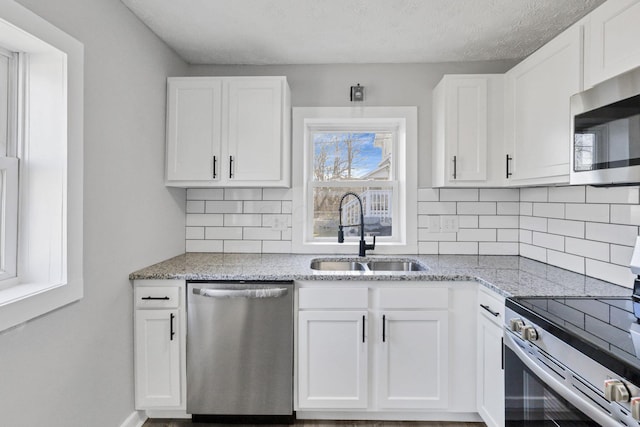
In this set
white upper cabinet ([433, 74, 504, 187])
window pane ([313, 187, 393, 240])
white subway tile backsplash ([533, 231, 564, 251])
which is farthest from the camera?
window pane ([313, 187, 393, 240])

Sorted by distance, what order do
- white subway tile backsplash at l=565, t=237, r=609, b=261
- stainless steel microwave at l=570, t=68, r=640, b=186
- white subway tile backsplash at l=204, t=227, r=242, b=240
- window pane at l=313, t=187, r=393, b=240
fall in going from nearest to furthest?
stainless steel microwave at l=570, t=68, r=640, b=186
white subway tile backsplash at l=565, t=237, r=609, b=261
white subway tile backsplash at l=204, t=227, r=242, b=240
window pane at l=313, t=187, r=393, b=240

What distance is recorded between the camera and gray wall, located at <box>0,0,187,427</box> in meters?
1.35

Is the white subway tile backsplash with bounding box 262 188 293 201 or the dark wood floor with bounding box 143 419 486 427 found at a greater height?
the white subway tile backsplash with bounding box 262 188 293 201

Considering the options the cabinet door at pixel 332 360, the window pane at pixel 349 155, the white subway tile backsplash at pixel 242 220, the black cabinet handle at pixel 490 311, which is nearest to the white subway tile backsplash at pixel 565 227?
the black cabinet handle at pixel 490 311

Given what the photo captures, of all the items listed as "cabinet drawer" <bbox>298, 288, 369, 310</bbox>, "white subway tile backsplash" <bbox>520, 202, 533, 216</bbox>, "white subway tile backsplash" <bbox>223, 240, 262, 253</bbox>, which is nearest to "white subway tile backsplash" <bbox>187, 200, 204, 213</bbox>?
"white subway tile backsplash" <bbox>223, 240, 262, 253</bbox>

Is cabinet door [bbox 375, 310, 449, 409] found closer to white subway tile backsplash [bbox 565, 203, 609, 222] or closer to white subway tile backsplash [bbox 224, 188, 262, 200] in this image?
white subway tile backsplash [bbox 565, 203, 609, 222]

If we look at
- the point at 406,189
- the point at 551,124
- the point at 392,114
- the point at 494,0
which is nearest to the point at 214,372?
the point at 406,189

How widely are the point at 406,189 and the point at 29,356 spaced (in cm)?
233

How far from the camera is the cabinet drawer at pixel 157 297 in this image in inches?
78.0

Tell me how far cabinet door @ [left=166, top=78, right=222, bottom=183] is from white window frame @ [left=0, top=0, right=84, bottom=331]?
865 mm

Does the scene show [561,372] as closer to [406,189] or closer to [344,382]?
[344,382]

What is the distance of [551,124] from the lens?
1.83m

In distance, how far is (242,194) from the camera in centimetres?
269

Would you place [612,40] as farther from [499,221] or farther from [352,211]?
[352,211]
